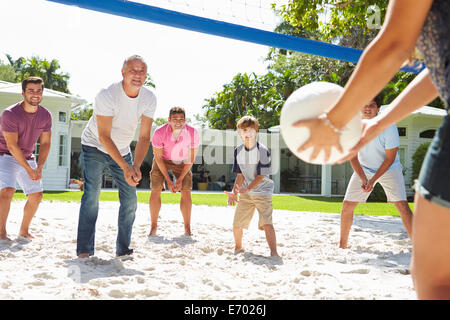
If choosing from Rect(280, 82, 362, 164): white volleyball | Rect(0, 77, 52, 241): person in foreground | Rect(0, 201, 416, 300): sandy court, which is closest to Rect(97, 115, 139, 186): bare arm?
Rect(0, 201, 416, 300): sandy court

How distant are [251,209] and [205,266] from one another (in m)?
0.91

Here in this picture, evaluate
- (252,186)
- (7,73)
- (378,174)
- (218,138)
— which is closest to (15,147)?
(252,186)

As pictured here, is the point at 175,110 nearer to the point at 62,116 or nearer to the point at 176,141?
the point at 176,141

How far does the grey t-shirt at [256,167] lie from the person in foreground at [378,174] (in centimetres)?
88

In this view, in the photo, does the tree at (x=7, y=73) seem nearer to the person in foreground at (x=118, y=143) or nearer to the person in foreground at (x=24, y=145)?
the person in foreground at (x=24, y=145)

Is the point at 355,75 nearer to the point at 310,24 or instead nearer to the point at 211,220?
the point at 211,220

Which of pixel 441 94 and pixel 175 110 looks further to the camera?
A: pixel 175 110

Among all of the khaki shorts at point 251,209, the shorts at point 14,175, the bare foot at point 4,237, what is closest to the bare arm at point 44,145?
the shorts at point 14,175

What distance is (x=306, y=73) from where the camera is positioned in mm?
23547

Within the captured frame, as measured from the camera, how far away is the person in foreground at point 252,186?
12.8 ft

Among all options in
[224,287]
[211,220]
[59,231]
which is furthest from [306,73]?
[224,287]

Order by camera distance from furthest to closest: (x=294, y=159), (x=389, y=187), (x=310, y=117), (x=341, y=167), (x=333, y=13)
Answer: (x=294, y=159)
(x=341, y=167)
(x=333, y=13)
(x=389, y=187)
(x=310, y=117)

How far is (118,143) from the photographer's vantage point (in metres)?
3.64

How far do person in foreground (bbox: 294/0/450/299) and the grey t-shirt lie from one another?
8.72 ft
